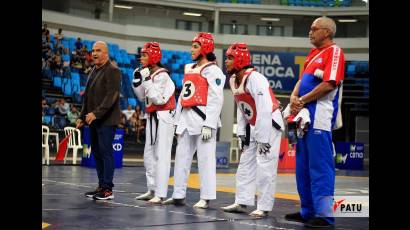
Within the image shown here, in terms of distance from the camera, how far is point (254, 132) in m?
6.77

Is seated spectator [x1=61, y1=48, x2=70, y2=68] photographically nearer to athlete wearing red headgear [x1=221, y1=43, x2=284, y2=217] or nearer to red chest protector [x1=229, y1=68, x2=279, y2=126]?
athlete wearing red headgear [x1=221, y1=43, x2=284, y2=217]

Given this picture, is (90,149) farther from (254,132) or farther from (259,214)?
(259,214)

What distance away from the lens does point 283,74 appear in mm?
30391

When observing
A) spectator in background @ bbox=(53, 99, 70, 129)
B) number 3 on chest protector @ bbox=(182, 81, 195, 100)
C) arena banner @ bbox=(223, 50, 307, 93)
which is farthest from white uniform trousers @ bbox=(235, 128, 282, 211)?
arena banner @ bbox=(223, 50, 307, 93)

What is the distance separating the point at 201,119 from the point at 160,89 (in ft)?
3.01

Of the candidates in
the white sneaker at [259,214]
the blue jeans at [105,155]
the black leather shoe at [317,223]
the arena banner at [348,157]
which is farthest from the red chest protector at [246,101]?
the arena banner at [348,157]

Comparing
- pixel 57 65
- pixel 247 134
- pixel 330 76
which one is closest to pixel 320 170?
pixel 330 76

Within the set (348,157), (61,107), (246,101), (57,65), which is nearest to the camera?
(246,101)

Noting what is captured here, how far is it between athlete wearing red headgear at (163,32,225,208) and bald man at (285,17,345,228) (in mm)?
1475

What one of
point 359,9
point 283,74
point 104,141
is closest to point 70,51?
point 283,74

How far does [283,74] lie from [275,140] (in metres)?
23.6

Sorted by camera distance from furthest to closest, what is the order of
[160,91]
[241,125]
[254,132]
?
[160,91] < [241,125] < [254,132]
